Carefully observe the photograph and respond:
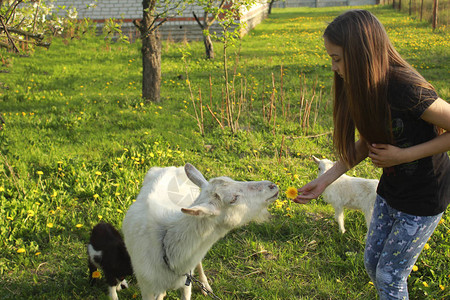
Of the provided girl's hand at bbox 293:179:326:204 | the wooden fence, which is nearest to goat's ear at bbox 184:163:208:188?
girl's hand at bbox 293:179:326:204

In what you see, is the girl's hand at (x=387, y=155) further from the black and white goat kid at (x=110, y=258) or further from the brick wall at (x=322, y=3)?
the brick wall at (x=322, y=3)

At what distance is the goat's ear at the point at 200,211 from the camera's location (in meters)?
2.30

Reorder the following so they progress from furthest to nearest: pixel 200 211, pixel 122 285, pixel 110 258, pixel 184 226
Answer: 1. pixel 122 285
2. pixel 110 258
3. pixel 184 226
4. pixel 200 211

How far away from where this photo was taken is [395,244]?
2.23 meters

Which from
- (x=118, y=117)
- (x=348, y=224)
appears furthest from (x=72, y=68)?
(x=348, y=224)

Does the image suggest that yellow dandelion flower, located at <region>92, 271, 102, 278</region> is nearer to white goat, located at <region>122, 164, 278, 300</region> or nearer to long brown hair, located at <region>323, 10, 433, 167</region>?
white goat, located at <region>122, 164, 278, 300</region>

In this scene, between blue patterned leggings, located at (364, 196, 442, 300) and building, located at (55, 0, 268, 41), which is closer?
blue patterned leggings, located at (364, 196, 442, 300)

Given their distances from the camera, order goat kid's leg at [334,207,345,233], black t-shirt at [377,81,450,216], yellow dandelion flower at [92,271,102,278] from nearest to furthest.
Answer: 1. black t-shirt at [377,81,450,216]
2. yellow dandelion flower at [92,271,102,278]
3. goat kid's leg at [334,207,345,233]

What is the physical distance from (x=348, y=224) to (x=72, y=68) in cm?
973

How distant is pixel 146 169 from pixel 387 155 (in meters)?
3.71

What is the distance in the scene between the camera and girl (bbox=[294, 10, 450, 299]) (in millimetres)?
1979

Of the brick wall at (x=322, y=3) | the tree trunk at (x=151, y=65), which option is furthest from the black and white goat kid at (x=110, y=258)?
the brick wall at (x=322, y=3)

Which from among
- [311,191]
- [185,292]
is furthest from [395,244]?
[185,292]

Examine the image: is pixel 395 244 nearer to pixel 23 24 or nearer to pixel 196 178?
pixel 196 178
